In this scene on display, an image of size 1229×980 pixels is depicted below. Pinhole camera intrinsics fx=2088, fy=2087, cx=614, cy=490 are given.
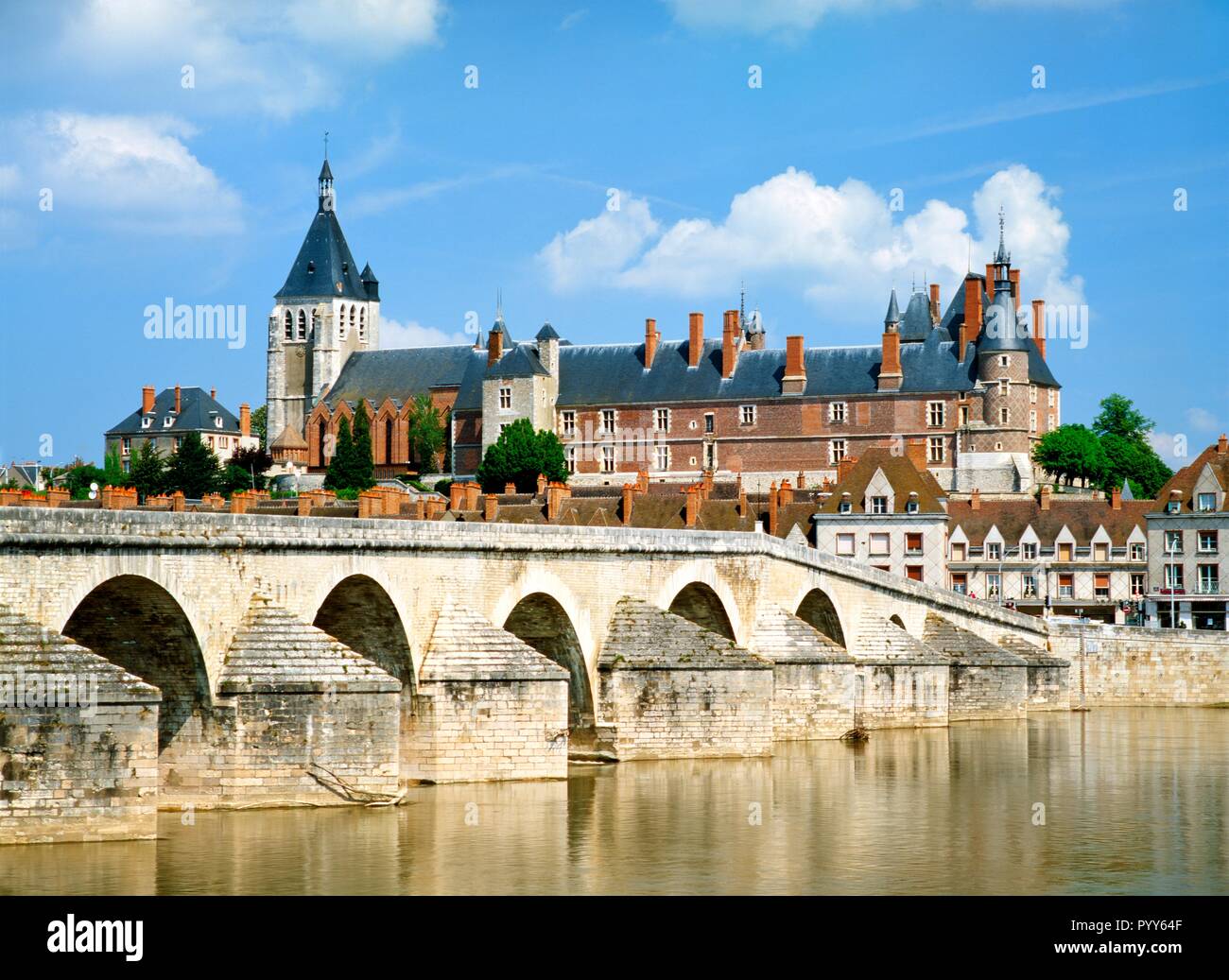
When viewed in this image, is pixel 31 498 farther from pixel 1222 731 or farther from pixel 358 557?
pixel 1222 731

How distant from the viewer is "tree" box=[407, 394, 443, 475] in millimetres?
125375

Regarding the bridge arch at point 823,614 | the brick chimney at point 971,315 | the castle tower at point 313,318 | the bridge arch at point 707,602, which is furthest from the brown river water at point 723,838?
the castle tower at point 313,318

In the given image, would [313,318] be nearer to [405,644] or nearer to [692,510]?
[692,510]

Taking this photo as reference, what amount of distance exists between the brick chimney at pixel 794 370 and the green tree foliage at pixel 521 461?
13.5 metres

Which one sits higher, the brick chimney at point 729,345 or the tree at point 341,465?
the brick chimney at point 729,345

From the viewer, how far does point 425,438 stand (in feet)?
411

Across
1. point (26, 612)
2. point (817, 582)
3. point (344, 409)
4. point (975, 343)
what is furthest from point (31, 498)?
point (344, 409)

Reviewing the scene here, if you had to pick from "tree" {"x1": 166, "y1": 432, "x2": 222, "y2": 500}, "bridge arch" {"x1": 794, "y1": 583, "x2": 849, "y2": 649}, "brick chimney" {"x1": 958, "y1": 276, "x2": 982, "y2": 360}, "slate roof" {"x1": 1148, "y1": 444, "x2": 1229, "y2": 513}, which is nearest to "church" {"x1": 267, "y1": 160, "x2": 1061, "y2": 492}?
"brick chimney" {"x1": 958, "y1": 276, "x2": 982, "y2": 360}

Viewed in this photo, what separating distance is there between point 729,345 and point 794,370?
12.7ft

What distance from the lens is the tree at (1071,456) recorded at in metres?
108

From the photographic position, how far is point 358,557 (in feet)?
102

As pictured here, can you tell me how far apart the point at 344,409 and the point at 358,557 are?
331ft

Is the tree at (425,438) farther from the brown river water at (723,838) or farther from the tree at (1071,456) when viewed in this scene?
the brown river water at (723,838)

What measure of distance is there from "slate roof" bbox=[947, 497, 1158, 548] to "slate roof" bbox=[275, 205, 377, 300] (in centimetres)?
7303
